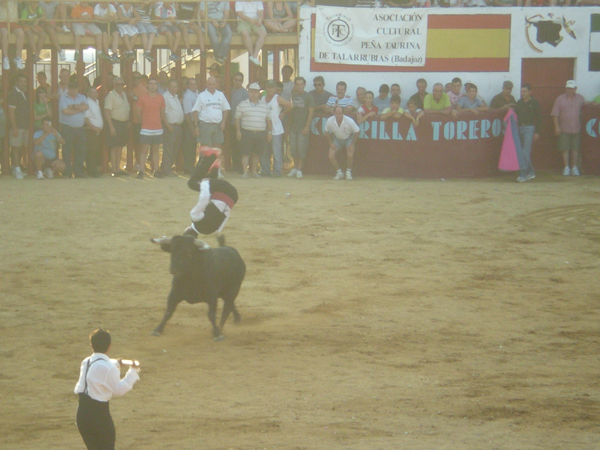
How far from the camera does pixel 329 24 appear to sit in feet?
60.4

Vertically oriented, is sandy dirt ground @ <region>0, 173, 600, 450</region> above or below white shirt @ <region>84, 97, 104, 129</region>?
below

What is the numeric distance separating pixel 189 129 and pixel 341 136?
313 centimetres

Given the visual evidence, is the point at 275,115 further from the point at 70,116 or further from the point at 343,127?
the point at 70,116

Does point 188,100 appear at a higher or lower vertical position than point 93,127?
higher

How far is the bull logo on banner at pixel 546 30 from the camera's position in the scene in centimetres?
1852

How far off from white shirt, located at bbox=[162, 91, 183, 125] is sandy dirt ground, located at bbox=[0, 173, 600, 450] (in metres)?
2.94

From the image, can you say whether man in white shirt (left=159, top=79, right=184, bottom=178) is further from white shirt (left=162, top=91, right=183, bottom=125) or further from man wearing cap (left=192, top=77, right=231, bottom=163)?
man wearing cap (left=192, top=77, right=231, bottom=163)

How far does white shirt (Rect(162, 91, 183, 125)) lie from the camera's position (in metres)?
16.9

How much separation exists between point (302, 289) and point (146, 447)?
4.26m

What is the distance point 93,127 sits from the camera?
16.6 meters

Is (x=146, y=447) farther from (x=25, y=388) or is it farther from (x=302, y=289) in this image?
(x=302, y=289)

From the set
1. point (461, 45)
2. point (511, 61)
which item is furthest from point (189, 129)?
point (511, 61)

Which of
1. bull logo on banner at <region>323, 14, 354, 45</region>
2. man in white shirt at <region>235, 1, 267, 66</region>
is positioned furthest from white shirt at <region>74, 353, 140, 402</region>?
bull logo on banner at <region>323, 14, 354, 45</region>

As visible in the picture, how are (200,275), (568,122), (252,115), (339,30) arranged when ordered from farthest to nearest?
(339,30)
(568,122)
(252,115)
(200,275)
